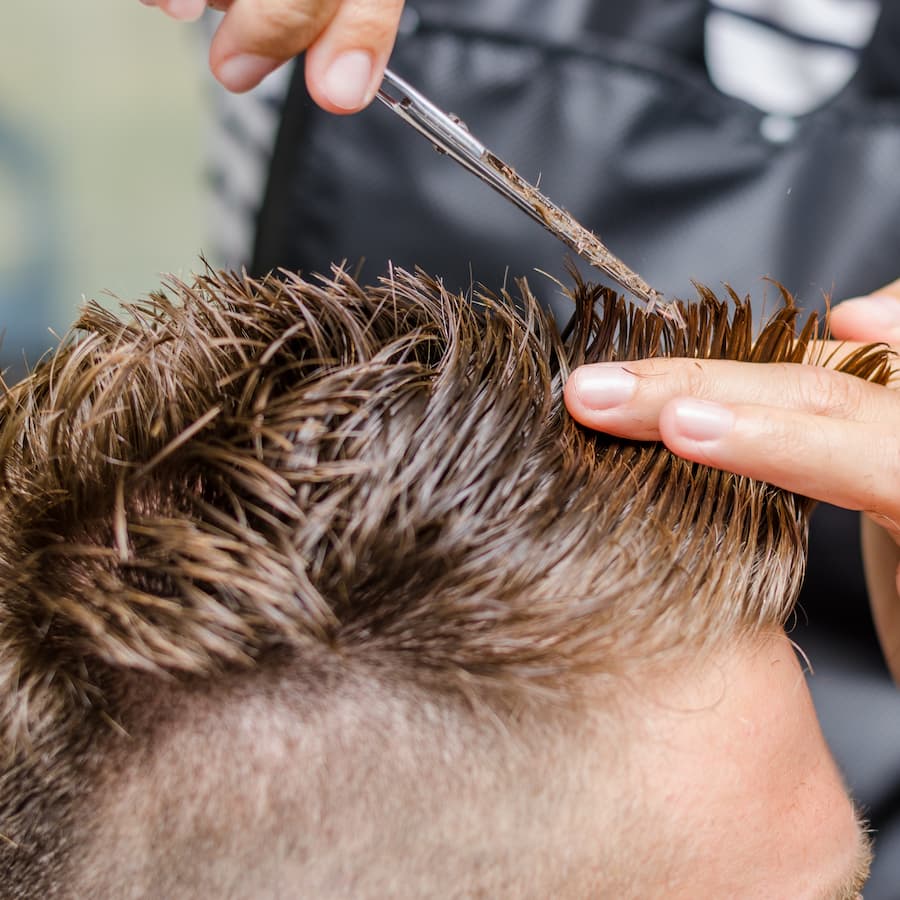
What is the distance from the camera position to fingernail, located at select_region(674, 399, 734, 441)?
490 millimetres

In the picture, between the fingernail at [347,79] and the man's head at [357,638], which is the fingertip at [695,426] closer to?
the man's head at [357,638]

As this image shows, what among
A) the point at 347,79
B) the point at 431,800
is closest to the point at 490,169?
the point at 347,79

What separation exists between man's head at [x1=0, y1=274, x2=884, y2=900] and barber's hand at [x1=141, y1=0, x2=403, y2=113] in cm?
12

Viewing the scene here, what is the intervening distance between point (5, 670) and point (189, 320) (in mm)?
227

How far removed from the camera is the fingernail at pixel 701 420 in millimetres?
490

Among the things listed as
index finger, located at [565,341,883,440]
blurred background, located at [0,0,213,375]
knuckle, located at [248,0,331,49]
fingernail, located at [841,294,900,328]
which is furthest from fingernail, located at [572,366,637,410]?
blurred background, located at [0,0,213,375]

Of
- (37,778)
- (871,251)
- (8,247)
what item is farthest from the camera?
(8,247)

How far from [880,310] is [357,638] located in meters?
0.57

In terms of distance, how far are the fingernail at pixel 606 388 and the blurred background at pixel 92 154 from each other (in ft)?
4.13

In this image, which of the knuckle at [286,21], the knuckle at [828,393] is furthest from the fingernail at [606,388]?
the knuckle at [286,21]

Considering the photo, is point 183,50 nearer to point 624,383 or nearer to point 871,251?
point 871,251

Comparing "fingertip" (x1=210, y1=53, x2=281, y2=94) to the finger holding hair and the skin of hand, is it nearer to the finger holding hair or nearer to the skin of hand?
the finger holding hair

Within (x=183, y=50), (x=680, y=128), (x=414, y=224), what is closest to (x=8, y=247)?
(x=183, y=50)

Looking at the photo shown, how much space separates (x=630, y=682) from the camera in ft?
1.60
